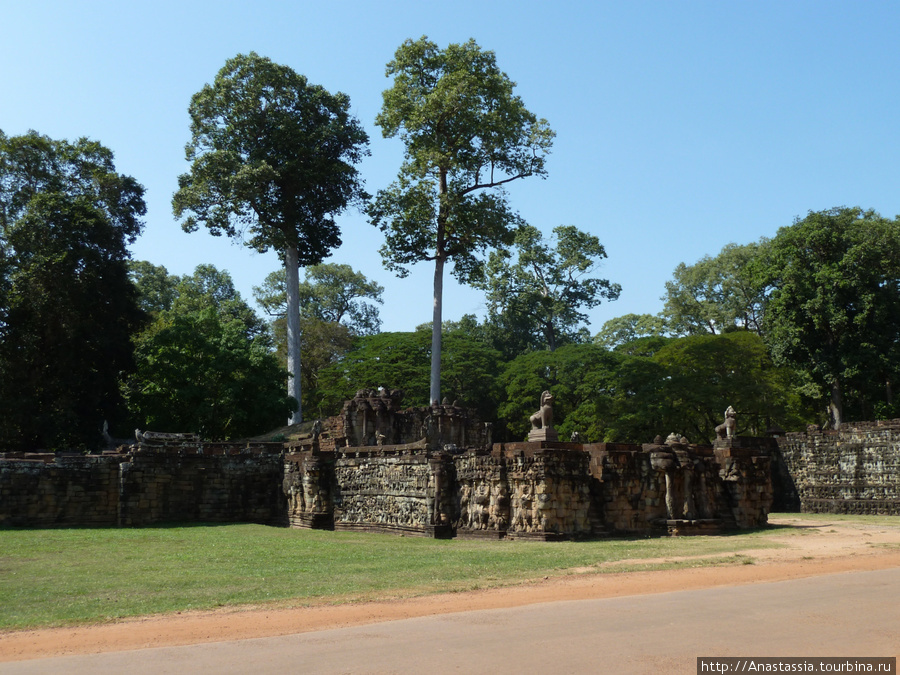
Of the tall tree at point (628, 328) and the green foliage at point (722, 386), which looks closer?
the green foliage at point (722, 386)

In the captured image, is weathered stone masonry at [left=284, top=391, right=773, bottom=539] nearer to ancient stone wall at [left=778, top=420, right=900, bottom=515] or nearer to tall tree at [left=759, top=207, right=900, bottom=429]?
ancient stone wall at [left=778, top=420, right=900, bottom=515]

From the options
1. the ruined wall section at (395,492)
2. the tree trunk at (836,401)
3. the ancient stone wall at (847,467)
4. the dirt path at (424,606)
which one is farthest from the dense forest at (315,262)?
the dirt path at (424,606)

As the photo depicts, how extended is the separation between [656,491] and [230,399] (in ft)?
80.5

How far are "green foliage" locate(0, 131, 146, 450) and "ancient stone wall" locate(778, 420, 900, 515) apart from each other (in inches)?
1148

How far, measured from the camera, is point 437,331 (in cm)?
3697

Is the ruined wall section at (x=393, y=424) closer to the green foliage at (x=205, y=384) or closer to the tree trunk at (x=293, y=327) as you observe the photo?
the tree trunk at (x=293, y=327)

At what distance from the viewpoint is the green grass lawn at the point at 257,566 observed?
10.1 m

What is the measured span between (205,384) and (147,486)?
13.8 m

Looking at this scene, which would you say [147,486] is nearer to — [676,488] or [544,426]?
[544,426]

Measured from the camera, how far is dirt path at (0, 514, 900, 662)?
7.77m

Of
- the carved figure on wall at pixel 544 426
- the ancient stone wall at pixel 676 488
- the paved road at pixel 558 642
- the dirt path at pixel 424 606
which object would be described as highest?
the carved figure on wall at pixel 544 426

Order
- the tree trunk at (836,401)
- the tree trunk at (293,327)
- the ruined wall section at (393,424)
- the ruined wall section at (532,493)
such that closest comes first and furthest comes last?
the ruined wall section at (532,493), the ruined wall section at (393,424), the tree trunk at (836,401), the tree trunk at (293,327)

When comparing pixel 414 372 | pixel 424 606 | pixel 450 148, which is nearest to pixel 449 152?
pixel 450 148

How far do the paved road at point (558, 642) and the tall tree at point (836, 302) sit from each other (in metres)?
28.2
